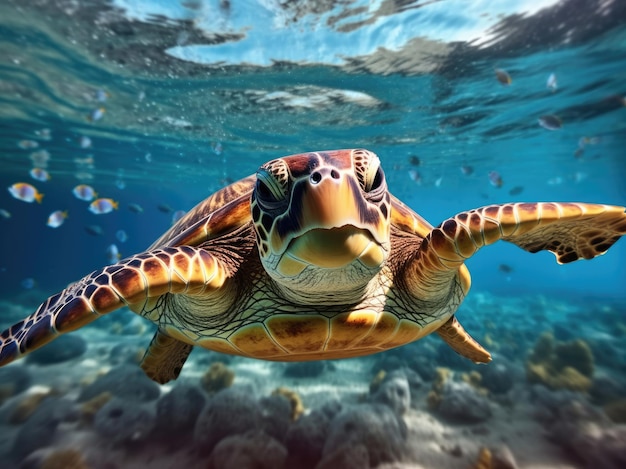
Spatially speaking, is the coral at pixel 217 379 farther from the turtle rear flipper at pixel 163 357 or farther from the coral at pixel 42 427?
the coral at pixel 42 427

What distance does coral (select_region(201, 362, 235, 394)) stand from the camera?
5548 millimetres

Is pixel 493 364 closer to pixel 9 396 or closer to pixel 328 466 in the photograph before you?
pixel 328 466

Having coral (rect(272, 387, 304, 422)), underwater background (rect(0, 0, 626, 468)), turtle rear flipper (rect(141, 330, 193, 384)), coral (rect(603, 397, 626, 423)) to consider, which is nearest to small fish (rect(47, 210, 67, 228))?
underwater background (rect(0, 0, 626, 468))

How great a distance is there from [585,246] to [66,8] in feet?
32.2

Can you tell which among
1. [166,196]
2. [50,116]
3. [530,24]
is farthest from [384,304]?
[166,196]

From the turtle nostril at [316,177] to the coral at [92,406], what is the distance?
15.7ft

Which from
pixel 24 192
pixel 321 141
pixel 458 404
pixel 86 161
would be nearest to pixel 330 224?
pixel 458 404

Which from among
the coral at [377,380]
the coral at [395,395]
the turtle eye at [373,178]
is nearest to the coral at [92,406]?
the coral at [395,395]

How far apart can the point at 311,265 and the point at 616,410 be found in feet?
18.5

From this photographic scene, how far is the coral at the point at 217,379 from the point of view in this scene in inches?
218

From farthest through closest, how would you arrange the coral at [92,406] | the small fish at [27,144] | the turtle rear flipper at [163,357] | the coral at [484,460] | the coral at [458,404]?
the small fish at [27,144], the coral at [458,404], the coral at [92,406], the turtle rear flipper at [163,357], the coral at [484,460]

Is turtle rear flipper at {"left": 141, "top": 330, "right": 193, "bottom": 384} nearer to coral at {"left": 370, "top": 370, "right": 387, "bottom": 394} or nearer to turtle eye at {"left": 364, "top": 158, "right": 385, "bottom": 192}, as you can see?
turtle eye at {"left": 364, "top": 158, "right": 385, "bottom": 192}

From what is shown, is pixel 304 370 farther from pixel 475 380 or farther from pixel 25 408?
pixel 25 408

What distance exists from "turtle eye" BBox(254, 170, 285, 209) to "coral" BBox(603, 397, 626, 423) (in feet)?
18.4
